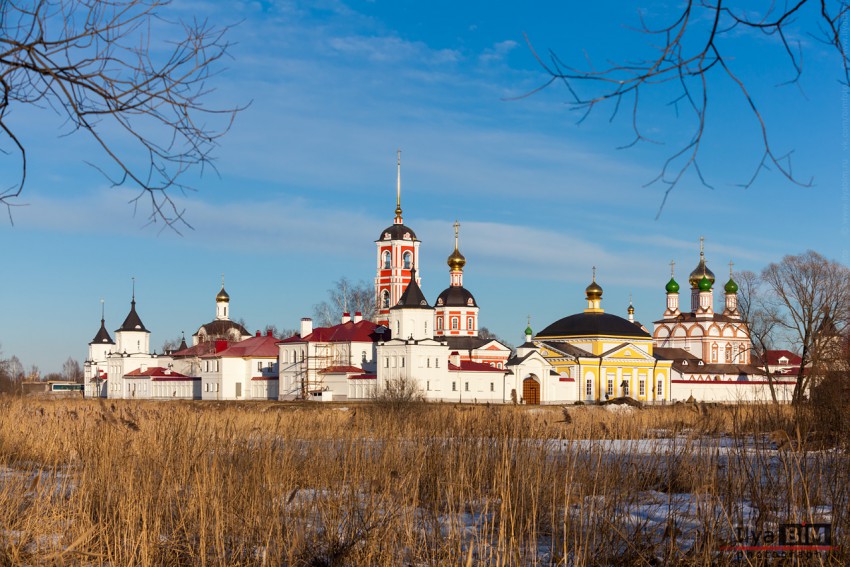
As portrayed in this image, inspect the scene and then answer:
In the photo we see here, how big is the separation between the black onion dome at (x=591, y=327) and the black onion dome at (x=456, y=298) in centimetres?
671

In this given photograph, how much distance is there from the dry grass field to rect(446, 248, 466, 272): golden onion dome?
7138 centimetres

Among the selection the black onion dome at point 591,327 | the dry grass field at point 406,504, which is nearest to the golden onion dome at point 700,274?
the black onion dome at point 591,327

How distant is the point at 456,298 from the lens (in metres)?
77.9

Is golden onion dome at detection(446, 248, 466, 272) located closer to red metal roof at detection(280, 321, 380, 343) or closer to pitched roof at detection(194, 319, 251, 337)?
red metal roof at detection(280, 321, 380, 343)

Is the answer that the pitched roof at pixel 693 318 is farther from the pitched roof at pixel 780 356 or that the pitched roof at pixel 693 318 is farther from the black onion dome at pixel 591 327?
the black onion dome at pixel 591 327

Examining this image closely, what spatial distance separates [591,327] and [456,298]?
10.8m

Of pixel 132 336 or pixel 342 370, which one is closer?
pixel 342 370

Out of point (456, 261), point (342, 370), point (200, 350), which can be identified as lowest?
point (342, 370)

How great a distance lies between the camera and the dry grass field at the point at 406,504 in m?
5.92

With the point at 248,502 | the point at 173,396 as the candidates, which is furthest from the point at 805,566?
the point at 173,396

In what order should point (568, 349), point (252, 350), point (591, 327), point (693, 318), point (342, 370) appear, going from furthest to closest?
point (693, 318)
point (591, 327)
point (252, 350)
point (568, 349)
point (342, 370)

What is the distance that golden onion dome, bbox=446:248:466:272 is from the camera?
8106cm

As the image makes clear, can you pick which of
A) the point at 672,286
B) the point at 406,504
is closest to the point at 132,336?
the point at 672,286

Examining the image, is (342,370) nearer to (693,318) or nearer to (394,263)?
(394,263)
